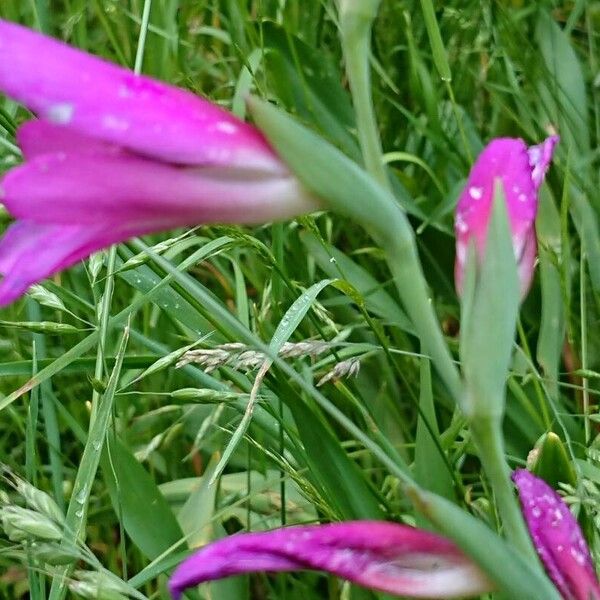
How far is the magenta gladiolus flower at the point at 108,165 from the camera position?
422mm

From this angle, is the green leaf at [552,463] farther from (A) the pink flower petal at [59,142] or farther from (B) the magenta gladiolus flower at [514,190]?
(A) the pink flower petal at [59,142]

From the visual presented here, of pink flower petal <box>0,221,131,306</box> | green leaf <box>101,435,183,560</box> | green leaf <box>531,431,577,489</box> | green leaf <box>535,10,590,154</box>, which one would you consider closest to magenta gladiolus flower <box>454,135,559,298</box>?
pink flower petal <box>0,221,131,306</box>

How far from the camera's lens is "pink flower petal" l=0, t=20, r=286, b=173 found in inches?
16.5

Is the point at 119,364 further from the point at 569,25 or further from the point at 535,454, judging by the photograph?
the point at 569,25

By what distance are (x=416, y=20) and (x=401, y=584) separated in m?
1.16

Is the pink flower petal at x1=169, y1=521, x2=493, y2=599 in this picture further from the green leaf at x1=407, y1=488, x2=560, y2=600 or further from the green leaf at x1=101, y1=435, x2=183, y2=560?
the green leaf at x1=101, y1=435, x2=183, y2=560

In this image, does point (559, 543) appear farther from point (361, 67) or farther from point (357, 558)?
point (361, 67)

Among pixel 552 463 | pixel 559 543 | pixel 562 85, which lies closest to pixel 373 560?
pixel 559 543

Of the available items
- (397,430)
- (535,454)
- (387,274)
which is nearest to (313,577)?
(397,430)

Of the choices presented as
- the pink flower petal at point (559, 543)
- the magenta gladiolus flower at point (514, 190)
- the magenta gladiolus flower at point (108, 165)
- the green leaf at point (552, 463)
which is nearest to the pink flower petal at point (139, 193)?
the magenta gladiolus flower at point (108, 165)

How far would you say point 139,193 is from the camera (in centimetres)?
45

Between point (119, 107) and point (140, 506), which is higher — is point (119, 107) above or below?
above

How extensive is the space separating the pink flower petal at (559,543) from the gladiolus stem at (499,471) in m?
0.08

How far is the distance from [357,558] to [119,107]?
0.23 m
